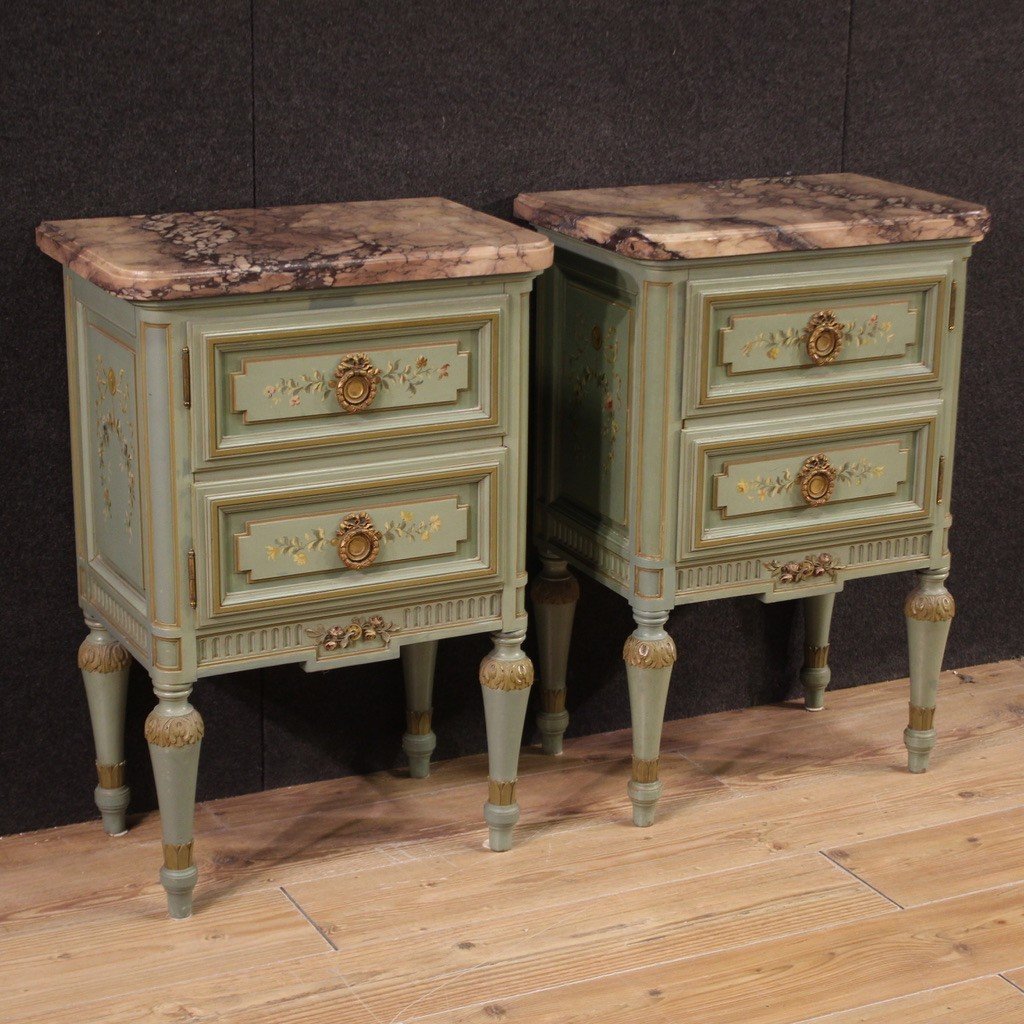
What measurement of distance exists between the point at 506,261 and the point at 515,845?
0.84m

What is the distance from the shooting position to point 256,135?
2482 mm

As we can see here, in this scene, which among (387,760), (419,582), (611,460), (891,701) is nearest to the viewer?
(419,582)

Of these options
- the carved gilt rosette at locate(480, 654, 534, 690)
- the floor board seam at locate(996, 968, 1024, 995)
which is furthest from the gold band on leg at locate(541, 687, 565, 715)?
the floor board seam at locate(996, 968, 1024, 995)

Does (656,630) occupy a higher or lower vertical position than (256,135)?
lower

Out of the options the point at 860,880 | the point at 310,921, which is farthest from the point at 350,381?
the point at 860,880

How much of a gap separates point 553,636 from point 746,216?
710mm

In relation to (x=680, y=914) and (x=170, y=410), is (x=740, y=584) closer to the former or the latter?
(x=680, y=914)

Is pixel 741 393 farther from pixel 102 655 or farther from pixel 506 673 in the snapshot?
pixel 102 655

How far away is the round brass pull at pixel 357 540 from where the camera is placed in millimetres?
2285

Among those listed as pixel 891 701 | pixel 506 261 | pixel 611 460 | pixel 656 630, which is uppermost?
pixel 506 261

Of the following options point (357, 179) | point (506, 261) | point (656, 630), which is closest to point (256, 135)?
point (357, 179)

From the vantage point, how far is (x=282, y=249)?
2.23 m

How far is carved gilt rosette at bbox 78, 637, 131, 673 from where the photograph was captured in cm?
248

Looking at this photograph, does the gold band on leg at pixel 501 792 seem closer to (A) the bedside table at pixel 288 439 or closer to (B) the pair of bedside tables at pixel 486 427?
(B) the pair of bedside tables at pixel 486 427
